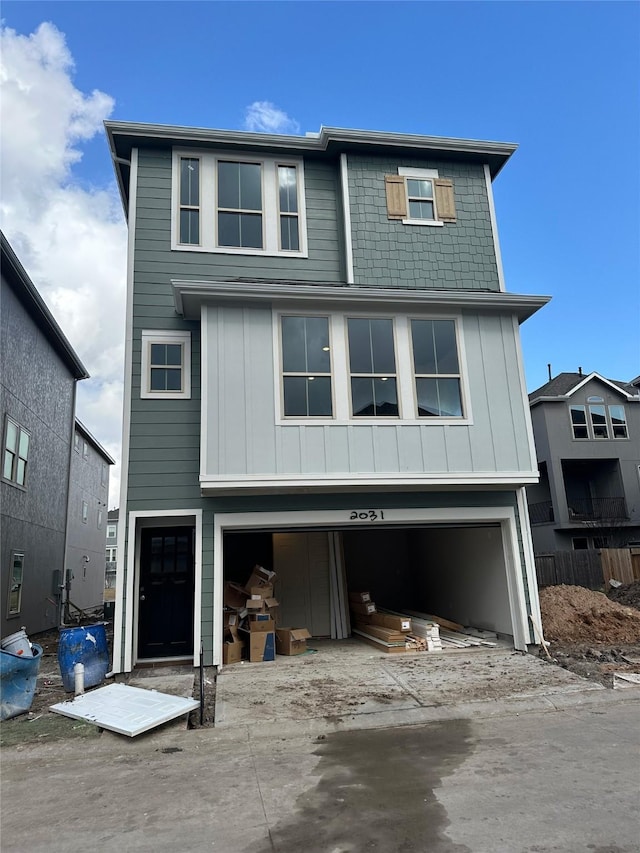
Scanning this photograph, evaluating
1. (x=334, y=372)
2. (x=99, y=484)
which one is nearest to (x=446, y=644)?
(x=334, y=372)

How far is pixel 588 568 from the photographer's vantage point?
17234 millimetres

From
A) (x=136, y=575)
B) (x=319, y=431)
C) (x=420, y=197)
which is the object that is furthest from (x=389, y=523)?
(x=420, y=197)

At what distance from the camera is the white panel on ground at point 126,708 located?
5551mm

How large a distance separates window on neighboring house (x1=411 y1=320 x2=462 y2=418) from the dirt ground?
3.95 m

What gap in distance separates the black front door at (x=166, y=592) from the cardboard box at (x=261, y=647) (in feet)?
3.40

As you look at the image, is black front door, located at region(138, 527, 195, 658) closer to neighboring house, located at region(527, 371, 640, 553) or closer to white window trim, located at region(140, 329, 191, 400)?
white window trim, located at region(140, 329, 191, 400)

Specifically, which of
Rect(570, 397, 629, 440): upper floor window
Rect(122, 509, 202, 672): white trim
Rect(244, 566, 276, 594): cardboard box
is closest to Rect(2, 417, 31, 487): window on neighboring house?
Rect(122, 509, 202, 672): white trim

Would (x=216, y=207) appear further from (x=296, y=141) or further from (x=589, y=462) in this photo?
(x=589, y=462)

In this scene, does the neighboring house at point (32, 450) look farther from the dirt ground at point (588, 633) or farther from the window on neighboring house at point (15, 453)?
the dirt ground at point (588, 633)

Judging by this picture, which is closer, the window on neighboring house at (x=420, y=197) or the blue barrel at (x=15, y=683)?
the blue barrel at (x=15, y=683)

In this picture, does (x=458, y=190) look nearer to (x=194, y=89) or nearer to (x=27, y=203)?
(x=194, y=89)

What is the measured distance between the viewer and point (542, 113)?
12445 millimetres

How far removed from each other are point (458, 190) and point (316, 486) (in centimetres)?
632

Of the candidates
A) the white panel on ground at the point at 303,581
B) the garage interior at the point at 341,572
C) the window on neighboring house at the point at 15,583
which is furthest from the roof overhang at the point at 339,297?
the window on neighboring house at the point at 15,583
